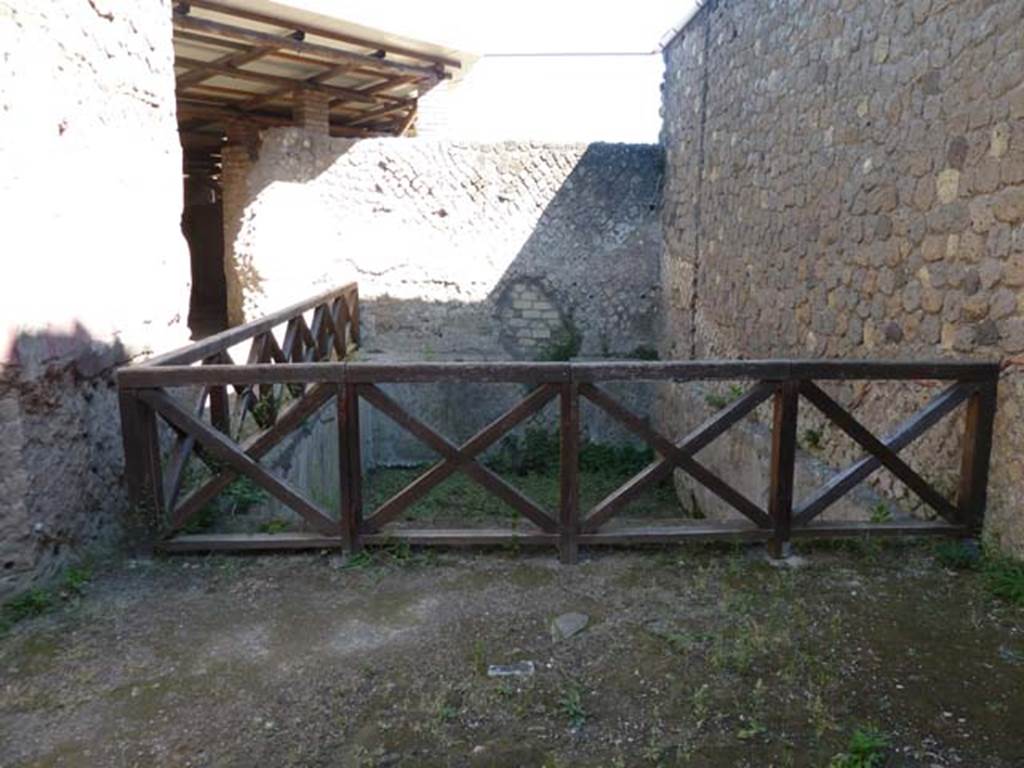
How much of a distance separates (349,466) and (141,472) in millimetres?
832

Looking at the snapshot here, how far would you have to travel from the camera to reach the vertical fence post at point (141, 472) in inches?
123

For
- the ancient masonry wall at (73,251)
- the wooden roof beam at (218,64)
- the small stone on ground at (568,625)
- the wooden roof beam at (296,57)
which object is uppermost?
the wooden roof beam at (296,57)

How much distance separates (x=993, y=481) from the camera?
3215 millimetres

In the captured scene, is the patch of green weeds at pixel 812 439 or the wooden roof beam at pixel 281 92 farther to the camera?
the wooden roof beam at pixel 281 92

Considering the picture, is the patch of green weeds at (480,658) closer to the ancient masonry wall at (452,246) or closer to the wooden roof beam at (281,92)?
the ancient masonry wall at (452,246)

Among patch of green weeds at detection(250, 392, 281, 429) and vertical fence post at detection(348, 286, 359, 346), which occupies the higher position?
vertical fence post at detection(348, 286, 359, 346)

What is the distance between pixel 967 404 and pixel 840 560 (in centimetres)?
82

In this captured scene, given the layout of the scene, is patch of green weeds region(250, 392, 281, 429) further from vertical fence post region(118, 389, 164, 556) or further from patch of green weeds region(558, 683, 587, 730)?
patch of green weeds region(558, 683, 587, 730)

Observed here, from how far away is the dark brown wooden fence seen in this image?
123 inches

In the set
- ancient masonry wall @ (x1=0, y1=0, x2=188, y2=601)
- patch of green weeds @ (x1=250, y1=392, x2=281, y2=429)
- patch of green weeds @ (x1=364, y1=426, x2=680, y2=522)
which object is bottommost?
patch of green weeds @ (x1=364, y1=426, x2=680, y2=522)

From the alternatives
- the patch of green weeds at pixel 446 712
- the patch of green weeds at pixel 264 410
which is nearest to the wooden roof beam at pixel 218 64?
the patch of green weeds at pixel 264 410

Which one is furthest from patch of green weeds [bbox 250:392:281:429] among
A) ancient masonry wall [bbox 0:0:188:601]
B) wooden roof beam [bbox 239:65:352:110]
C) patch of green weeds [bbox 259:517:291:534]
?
wooden roof beam [bbox 239:65:352:110]

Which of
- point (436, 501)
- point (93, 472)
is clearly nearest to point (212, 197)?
point (436, 501)

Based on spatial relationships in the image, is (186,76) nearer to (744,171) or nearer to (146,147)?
(146,147)
